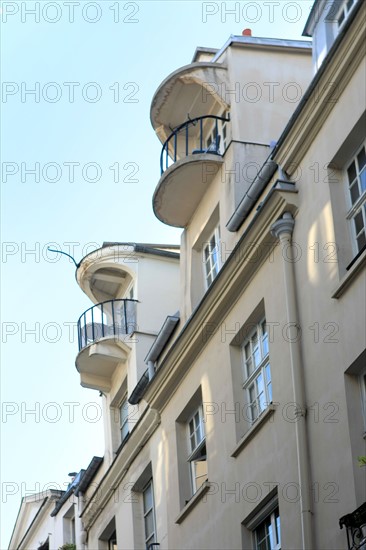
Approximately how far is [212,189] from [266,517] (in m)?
7.57

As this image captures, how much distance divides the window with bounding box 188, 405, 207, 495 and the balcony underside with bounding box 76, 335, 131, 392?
20.6 ft

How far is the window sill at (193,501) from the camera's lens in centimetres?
2336

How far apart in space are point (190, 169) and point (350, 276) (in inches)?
309

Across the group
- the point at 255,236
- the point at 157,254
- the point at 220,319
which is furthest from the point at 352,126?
the point at 157,254

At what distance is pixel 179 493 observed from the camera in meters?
25.2

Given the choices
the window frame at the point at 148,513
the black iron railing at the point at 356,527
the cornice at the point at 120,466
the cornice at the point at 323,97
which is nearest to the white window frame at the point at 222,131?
the cornice at the point at 323,97

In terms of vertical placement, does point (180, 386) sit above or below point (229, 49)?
below

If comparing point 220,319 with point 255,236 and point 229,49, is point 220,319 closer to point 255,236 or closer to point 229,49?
point 255,236

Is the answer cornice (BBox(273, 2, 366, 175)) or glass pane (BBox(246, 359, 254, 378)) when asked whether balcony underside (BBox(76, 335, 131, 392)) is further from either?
cornice (BBox(273, 2, 366, 175))

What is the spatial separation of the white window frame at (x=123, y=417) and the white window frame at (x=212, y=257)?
23.2 ft

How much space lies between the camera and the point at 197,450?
82.2 ft

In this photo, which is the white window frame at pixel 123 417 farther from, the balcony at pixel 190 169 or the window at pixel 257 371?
the window at pixel 257 371

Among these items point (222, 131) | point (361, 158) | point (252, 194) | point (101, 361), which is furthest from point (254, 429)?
point (101, 361)

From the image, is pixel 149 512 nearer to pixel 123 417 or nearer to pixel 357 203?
pixel 123 417
